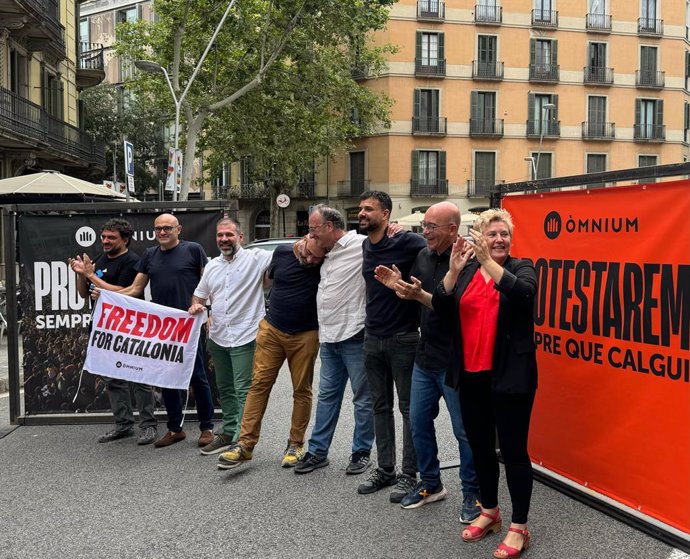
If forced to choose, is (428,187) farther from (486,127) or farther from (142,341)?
(142,341)

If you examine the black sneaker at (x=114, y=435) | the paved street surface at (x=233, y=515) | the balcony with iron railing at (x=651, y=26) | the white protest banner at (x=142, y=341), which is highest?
the balcony with iron railing at (x=651, y=26)

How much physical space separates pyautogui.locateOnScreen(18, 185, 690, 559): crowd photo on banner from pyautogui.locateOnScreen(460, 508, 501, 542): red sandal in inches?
0.4

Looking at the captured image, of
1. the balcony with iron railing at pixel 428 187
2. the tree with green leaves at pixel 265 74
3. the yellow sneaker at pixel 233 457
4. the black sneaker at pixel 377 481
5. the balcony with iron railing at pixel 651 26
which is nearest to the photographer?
the black sneaker at pixel 377 481

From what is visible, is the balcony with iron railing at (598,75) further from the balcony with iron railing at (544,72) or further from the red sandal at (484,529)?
the red sandal at (484,529)

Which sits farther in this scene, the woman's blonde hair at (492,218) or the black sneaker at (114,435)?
the black sneaker at (114,435)

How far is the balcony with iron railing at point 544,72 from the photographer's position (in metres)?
43.8

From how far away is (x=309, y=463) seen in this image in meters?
5.28

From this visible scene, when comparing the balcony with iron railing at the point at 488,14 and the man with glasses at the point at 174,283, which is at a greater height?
the balcony with iron railing at the point at 488,14

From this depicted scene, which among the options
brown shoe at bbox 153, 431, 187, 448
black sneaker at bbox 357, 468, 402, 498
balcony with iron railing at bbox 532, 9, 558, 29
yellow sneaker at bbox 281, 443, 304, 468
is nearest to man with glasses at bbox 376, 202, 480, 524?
black sneaker at bbox 357, 468, 402, 498

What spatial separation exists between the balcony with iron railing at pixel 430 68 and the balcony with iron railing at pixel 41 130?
20742 mm

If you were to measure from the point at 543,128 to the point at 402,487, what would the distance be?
4265 centimetres

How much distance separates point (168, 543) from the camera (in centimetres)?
404

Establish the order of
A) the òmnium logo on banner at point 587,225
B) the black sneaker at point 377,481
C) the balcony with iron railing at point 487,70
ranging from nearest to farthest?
the òmnium logo on banner at point 587,225 → the black sneaker at point 377,481 → the balcony with iron railing at point 487,70

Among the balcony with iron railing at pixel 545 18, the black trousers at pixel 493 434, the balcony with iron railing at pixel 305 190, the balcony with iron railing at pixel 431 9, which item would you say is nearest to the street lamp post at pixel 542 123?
the balcony with iron railing at pixel 545 18
